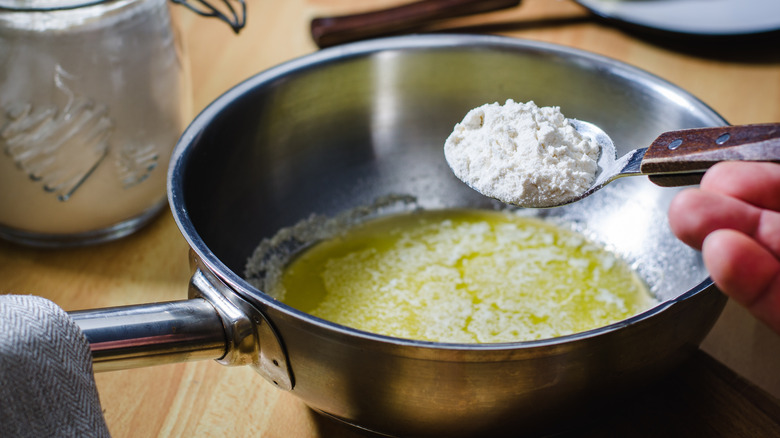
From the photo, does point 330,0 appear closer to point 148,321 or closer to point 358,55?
point 358,55

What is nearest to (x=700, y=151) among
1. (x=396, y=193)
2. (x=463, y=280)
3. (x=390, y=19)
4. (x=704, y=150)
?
(x=704, y=150)

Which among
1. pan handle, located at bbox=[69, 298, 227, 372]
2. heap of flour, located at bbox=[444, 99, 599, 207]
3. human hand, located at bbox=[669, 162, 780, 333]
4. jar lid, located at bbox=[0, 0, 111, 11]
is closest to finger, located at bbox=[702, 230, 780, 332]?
human hand, located at bbox=[669, 162, 780, 333]

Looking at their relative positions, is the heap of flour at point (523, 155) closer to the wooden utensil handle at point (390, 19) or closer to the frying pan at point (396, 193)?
the frying pan at point (396, 193)

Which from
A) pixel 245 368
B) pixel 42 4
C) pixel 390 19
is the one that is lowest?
pixel 245 368

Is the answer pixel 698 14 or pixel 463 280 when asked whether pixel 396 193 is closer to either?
pixel 463 280

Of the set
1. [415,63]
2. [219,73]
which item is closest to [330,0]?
[219,73]

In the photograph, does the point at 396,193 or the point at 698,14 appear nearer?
the point at 396,193

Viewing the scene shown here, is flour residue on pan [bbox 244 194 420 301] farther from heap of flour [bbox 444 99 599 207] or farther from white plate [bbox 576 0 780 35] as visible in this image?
white plate [bbox 576 0 780 35]
